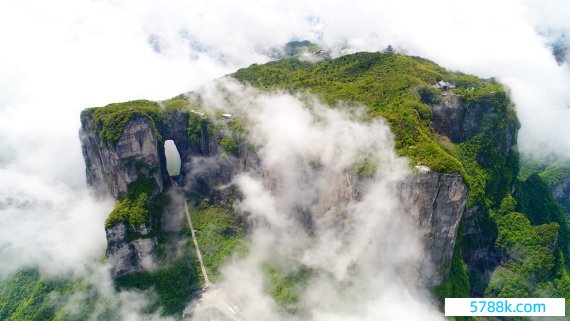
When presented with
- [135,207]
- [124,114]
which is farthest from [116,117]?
[135,207]

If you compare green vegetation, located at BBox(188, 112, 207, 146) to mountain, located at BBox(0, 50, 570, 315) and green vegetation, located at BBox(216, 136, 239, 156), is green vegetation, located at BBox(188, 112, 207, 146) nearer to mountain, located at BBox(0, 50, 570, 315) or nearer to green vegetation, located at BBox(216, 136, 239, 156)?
mountain, located at BBox(0, 50, 570, 315)

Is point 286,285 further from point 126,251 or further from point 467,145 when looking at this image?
point 467,145

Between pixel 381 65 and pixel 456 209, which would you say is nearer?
pixel 456 209

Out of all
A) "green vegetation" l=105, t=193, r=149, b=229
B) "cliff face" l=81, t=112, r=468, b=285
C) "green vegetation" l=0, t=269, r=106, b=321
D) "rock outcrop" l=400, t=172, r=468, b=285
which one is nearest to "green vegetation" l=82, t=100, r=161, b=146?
"cliff face" l=81, t=112, r=468, b=285

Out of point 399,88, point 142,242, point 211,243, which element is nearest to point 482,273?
point 399,88

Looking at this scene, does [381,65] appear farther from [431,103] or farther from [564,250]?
[564,250]

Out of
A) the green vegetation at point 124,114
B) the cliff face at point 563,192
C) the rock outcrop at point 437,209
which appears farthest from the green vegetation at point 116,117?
the cliff face at point 563,192
